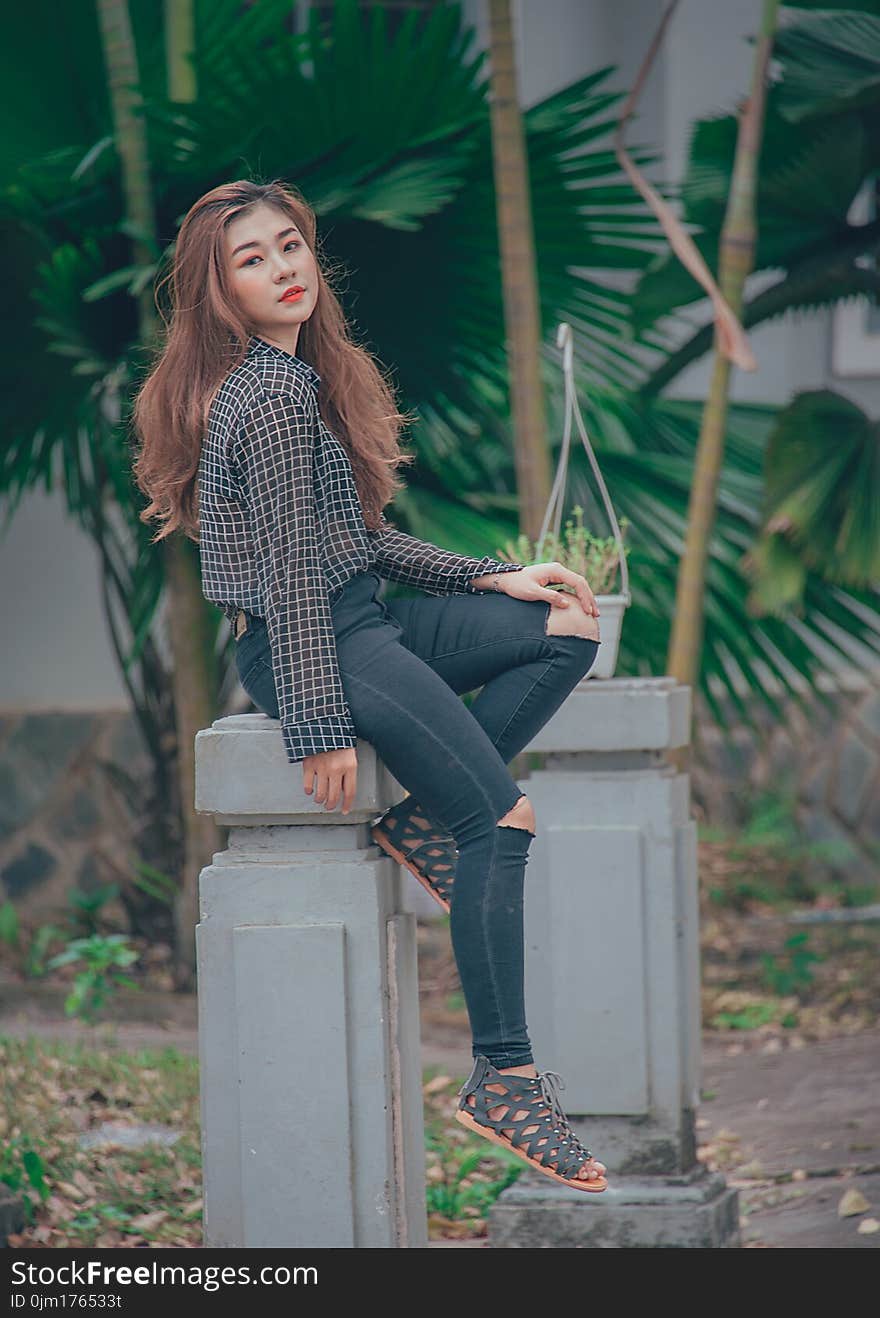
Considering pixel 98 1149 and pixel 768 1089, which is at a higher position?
pixel 98 1149

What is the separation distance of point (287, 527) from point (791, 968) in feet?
13.2

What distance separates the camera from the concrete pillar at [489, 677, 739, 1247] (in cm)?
345

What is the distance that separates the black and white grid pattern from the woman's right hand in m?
0.02

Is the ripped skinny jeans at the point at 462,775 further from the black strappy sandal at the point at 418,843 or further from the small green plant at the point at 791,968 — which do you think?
the small green plant at the point at 791,968

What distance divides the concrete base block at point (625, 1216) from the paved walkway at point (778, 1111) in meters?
0.15

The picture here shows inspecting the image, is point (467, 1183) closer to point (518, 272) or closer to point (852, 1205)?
point (852, 1205)

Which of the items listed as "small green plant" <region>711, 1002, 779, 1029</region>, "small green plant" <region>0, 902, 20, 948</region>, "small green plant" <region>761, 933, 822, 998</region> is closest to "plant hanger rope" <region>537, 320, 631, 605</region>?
"small green plant" <region>711, 1002, 779, 1029</region>

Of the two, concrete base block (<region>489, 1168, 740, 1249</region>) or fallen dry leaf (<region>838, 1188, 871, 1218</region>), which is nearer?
concrete base block (<region>489, 1168, 740, 1249</region>)

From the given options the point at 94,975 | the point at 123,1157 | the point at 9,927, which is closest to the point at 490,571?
the point at 123,1157

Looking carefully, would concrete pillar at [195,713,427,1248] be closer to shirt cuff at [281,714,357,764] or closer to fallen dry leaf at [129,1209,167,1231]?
shirt cuff at [281,714,357,764]

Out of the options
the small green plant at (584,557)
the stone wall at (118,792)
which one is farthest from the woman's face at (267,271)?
the stone wall at (118,792)

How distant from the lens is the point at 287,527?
245 centimetres

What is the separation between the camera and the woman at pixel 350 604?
8.02 feet

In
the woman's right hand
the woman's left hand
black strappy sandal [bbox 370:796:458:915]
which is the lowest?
black strappy sandal [bbox 370:796:458:915]
